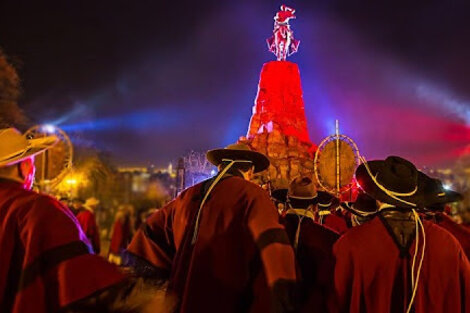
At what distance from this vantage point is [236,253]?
322 cm

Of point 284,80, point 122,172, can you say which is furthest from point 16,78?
point 284,80

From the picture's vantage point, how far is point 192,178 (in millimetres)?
10648

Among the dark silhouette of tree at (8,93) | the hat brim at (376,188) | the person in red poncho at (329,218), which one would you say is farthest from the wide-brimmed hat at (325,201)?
the dark silhouette of tree at (8,93)

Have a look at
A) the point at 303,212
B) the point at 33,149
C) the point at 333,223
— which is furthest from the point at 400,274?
the point at 333,223

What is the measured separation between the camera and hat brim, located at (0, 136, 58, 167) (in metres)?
2.65

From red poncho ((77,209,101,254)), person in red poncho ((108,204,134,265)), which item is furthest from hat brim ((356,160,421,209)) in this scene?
person in red poncho ((108,204,134,265))

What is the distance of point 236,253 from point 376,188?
108 centimetres

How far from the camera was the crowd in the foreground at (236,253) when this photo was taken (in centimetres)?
236

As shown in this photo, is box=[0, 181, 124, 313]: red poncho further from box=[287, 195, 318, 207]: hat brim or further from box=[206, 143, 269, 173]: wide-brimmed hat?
box=[287, 195, 318, 207]: hat brim

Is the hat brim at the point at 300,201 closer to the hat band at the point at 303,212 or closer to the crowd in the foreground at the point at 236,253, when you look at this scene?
the hat band at the point at 303,212

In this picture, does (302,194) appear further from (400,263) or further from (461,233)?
(461,233)

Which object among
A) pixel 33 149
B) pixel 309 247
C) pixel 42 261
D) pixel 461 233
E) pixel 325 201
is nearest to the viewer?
pixel 42 261

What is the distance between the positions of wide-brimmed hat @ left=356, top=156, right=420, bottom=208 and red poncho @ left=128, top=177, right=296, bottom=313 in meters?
0.72

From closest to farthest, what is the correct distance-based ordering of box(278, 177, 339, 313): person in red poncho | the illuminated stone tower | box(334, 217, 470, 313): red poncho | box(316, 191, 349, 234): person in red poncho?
box(334, 217, 470, 313): red poncho, box(278, 177, 339, 313): person in red poncho, box(316, 191, 349, 234): person in red poncho, the illuminated stone tower
